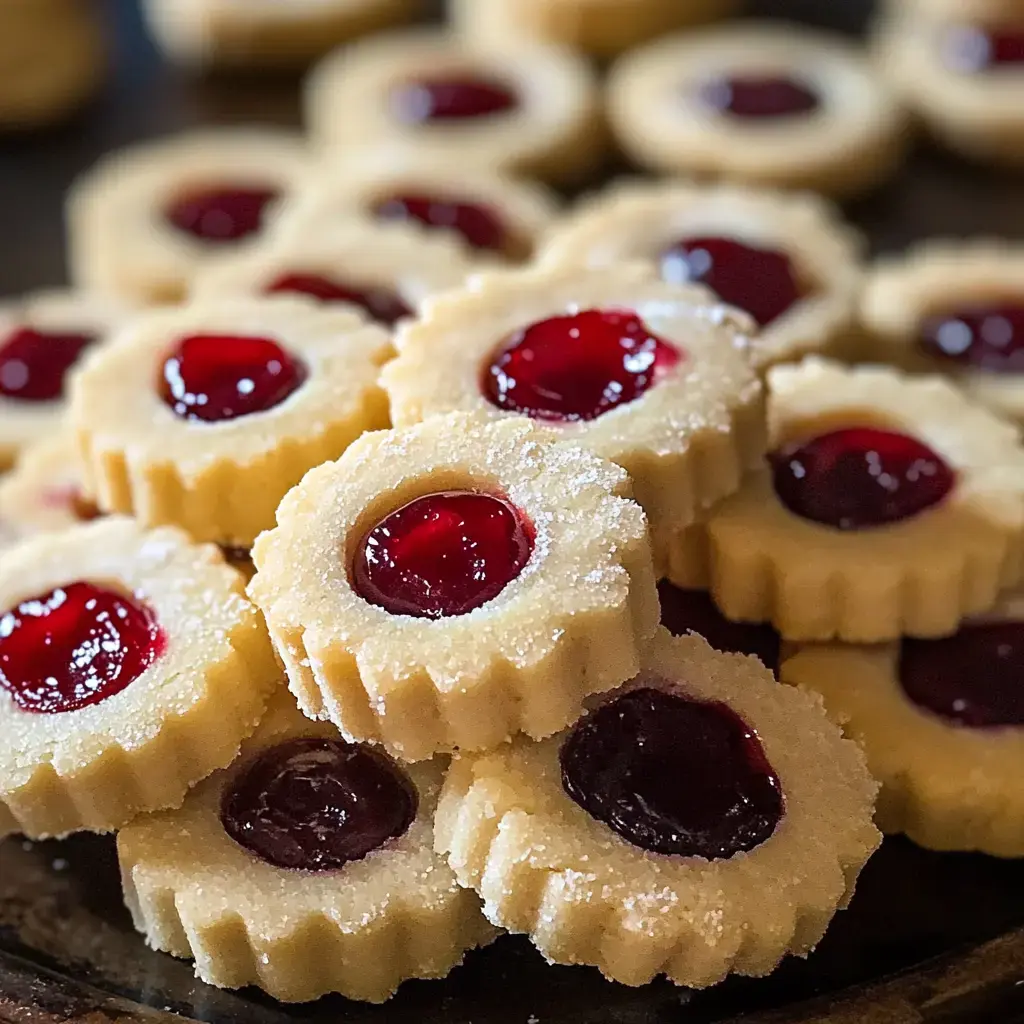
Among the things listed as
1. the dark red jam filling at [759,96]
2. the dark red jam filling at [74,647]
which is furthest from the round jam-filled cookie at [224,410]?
the dark red jam filling at [759,96]

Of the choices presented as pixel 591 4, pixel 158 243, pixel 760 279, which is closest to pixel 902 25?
pixel 591 4

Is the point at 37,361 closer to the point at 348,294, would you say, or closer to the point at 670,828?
the point at 348,294

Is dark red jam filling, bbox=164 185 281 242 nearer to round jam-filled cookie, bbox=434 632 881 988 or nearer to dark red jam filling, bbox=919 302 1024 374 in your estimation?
dark red jam filling, bbox=919 302 1024 374

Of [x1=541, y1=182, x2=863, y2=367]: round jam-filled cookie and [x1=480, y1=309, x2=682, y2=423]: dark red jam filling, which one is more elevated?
[x1=480, y1=309, x2=682, y2=423]: dark red jam filling

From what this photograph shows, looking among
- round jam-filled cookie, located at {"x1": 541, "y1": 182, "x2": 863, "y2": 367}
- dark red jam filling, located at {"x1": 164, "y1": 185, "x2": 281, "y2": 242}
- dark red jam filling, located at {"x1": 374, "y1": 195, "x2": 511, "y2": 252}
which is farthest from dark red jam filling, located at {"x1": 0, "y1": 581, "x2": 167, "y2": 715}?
dark red jam filling, located at {"x1": 164, "y1": 185, "x2": 281, "y2": 242}

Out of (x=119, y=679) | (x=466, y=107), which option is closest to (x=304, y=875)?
(x=119, y=679)

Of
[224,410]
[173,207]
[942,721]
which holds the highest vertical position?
[224,410]

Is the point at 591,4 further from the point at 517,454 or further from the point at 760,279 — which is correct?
the point at 517,454
